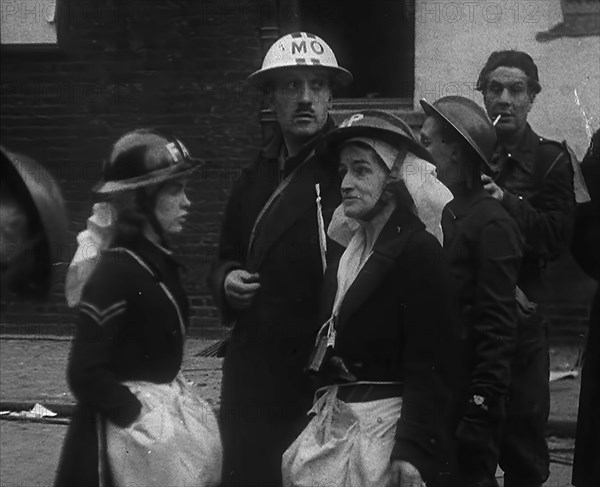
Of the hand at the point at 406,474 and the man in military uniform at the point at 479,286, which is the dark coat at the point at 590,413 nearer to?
the man in military uniform at the point at 479,286

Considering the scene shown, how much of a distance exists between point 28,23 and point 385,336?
19.1ft

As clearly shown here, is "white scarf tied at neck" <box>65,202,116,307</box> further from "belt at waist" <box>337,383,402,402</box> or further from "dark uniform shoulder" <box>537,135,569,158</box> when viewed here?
"dark uniform shoulder" <box>537,135,569,158</box>

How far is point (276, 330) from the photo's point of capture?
388 centimetres

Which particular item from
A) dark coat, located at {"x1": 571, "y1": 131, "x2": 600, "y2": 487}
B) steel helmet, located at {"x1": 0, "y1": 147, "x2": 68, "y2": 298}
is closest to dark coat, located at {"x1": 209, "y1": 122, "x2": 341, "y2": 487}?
dark coat, located at {"x1": 571, "y1": 131, "x2": 600, "y2": 487}

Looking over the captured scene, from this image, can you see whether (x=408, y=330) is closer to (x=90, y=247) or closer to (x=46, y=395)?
(x=90, y=247)

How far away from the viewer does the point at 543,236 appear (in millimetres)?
4531

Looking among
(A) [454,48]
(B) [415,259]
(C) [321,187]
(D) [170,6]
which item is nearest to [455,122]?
→ (C) [321,187]

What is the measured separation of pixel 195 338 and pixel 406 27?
291 centimetres

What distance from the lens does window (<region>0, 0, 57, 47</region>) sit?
8.06 m

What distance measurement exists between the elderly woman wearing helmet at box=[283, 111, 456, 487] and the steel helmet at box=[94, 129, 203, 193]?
0.56 metres

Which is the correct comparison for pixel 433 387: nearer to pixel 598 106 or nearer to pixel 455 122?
pixel 455 122

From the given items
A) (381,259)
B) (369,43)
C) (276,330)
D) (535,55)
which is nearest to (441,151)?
(276,330)

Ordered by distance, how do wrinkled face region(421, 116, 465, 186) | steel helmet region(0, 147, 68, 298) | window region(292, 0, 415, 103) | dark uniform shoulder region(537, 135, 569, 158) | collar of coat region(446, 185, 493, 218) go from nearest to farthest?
steel helmet region(0, 147, 68, 298), collar of coat region(446, 185, 493, 218), wrinkled face region(421, 116, 465, 186), dark uniform shoulder region(537, 135, 569, 158), window region(292, 0, 415, 103)

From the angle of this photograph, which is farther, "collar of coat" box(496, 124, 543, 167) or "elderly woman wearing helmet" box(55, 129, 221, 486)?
"collar of coat" box(496, 124, 543, 167)
